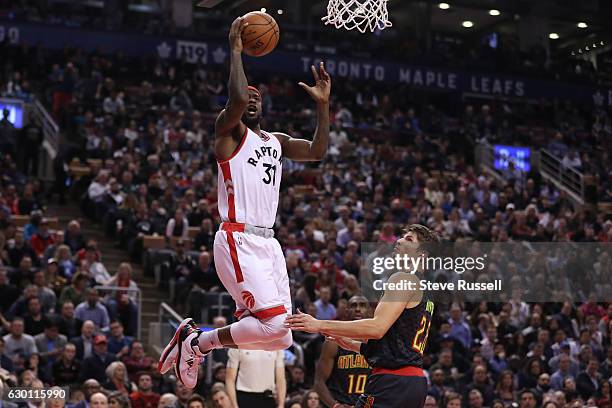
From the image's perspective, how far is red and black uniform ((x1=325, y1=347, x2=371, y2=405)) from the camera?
10.2m

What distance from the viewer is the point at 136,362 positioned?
1369 centimetres

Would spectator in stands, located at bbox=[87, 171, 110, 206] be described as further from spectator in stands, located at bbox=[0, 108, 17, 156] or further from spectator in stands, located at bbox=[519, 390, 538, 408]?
spectator in stands, located at bbox=[519, 390, 538, 408]

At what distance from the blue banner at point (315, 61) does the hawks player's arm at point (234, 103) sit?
788 inches

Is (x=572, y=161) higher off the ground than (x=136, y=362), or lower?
higher

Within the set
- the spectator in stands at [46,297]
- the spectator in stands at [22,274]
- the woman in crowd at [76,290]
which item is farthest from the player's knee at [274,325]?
the spectator in stands at [22,274]

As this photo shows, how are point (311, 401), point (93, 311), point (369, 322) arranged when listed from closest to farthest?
point (369, 322) → point (311, 401) → point (93, 311)

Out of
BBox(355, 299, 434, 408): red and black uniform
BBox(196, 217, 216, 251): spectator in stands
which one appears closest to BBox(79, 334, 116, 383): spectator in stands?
BBox(196, 217, 216, 251): spectator in stands

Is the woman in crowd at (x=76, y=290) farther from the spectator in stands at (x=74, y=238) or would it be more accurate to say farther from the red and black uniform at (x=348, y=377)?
the red and black uniform at (x=348, y=377)

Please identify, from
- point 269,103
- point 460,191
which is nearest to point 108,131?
point 269,103

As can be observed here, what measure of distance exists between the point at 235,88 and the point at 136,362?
7426mm

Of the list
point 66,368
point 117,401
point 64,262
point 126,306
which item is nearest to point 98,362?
point 66,368

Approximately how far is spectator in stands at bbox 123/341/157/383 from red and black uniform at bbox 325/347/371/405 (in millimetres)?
3826

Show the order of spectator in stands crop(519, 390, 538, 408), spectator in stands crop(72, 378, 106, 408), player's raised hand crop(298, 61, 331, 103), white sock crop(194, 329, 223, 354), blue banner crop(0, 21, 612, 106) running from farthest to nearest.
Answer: blue banner crop(0, 21, 612, 106)
spectator in stands crop(519, 390, 538, 408)
spectator in stands crop(72, 378, 106, 408)
player's raised hand crop(298, 61, 331, 103)
white sock crop(194, 329, 223, 354)

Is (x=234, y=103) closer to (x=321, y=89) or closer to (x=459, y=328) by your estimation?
(x=321, y=89)
